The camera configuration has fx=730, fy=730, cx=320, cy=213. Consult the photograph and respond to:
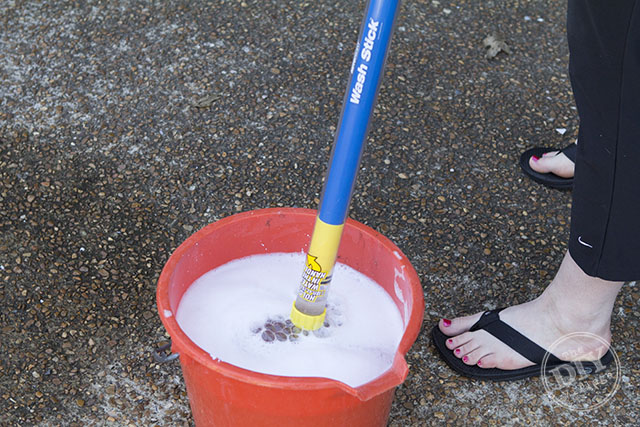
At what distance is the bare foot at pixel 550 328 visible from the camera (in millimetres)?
1442

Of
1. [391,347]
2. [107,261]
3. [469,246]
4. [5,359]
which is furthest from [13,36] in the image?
[391,347]

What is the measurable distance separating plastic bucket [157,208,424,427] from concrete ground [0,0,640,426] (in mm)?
294

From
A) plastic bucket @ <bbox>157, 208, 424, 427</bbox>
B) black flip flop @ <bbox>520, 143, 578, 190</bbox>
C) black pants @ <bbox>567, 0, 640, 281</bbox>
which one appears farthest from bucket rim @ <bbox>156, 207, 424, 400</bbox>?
black flip flop @ <bbox>520, 143, 578, 190</bbox>

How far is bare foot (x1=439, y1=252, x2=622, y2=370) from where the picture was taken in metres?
1.44

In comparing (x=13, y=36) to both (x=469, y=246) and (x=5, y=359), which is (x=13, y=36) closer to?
(x=5, y=359)

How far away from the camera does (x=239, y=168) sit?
194 cm

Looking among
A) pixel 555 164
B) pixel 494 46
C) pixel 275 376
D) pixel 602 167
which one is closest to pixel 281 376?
pixel 275 376

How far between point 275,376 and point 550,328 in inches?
28.5

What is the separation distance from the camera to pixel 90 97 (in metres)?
2.12

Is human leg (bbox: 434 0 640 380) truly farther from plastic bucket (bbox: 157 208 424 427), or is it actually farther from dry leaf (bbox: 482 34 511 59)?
dry leaf (bbox: 482 34 511 59)

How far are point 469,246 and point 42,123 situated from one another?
1210 millimetres

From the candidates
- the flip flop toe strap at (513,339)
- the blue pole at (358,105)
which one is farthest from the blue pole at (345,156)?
the flip flop toe strap at (513,339)

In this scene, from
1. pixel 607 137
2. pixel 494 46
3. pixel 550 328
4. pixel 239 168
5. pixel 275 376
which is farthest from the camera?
pixel 494 46

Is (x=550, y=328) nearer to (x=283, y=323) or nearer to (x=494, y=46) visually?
(x=283, y=323)
